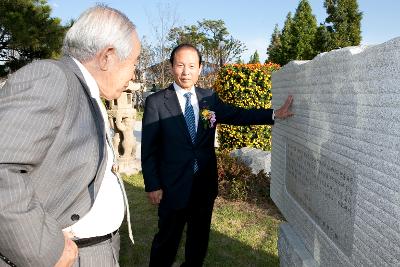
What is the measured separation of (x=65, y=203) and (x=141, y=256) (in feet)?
10.1

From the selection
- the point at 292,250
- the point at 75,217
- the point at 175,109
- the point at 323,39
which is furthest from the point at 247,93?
the point at 323,39

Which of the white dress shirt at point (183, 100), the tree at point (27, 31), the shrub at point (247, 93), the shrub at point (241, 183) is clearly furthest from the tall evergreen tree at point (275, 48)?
the white dress shirt at point (183, 100)

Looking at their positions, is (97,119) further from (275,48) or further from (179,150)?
(275,48)

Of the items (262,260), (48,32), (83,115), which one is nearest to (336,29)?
(48,32)

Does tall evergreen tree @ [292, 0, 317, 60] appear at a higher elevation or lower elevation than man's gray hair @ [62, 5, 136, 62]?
higher

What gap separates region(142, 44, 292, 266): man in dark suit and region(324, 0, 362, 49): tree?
98.0 ft

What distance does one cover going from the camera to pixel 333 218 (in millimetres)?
2289

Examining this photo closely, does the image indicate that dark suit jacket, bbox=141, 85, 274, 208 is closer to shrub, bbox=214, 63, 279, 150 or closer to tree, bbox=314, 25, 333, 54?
shrub, bbox=214, 63, 279, 150

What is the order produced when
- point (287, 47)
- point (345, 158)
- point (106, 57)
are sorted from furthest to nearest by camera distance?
point (287, 47), point (345, 158), point (106, 57)

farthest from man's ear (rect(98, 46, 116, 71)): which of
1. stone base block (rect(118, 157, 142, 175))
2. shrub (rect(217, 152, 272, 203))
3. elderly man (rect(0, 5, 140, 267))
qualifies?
A: stone base block (rect(118, 157, 142, 175))

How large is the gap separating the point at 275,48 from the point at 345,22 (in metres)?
9.44

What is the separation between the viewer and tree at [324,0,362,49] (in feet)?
101

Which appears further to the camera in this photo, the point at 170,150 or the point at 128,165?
the point at 128,165

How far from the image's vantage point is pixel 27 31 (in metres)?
16.5
